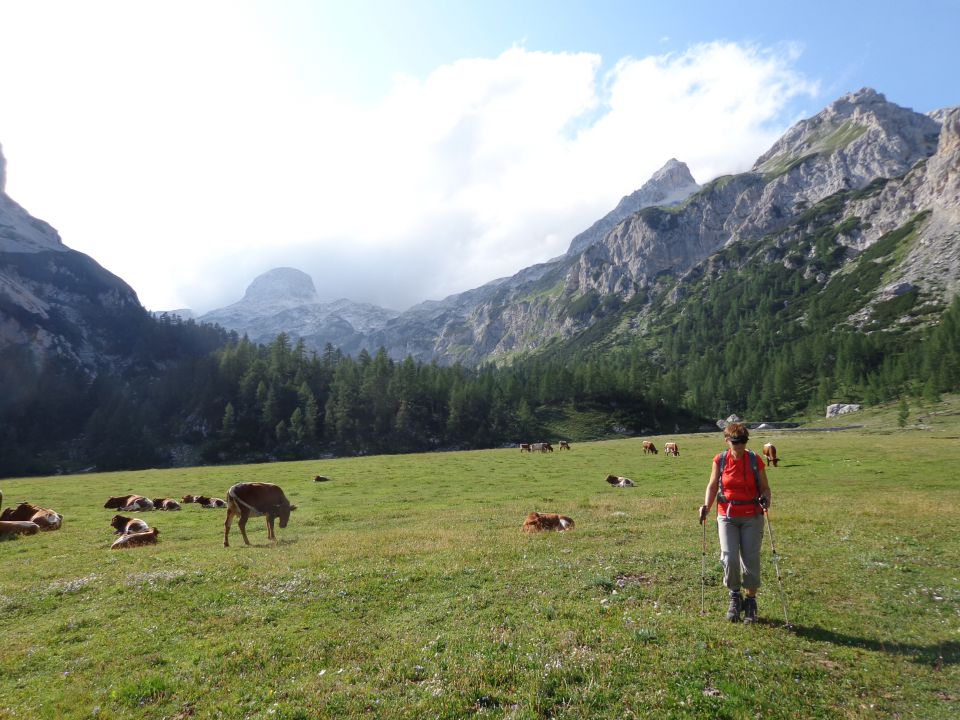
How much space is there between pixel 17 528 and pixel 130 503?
30.1 feet

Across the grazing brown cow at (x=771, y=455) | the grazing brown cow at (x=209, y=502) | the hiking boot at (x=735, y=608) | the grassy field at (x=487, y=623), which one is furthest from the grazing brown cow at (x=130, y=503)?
the grazing brown cow at (x=771, y=455)

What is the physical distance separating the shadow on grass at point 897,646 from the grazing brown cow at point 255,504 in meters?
20.1

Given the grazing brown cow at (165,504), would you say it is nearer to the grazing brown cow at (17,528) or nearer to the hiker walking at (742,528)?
the grazing brown cow at (17,528)

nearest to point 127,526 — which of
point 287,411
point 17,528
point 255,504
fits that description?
point 17,528

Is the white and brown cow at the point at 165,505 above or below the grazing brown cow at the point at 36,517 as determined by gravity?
below

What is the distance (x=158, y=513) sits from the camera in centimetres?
3106

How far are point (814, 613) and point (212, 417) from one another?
518 feet

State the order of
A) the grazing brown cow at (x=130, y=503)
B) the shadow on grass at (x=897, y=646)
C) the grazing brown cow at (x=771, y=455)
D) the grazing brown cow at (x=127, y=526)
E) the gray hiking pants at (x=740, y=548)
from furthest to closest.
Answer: the grazing brown cow at (x=771, y=455), the grazing brown cow at (x=130, y=503), the grazing brown cow at (x=127, y=526), the gray hiking pants at (x=740, y=548), the shadow on grass at (x=897, y=646)

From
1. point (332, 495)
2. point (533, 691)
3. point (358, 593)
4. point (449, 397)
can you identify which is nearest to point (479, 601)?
point (358, 593)

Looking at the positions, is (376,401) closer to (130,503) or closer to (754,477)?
(130,503)

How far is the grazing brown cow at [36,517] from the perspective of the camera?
25.2 metres

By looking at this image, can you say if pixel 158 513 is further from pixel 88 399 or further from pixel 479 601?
pixel 88 399

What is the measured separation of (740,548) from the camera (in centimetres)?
1069

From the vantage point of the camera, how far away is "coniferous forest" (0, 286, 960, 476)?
414ft
